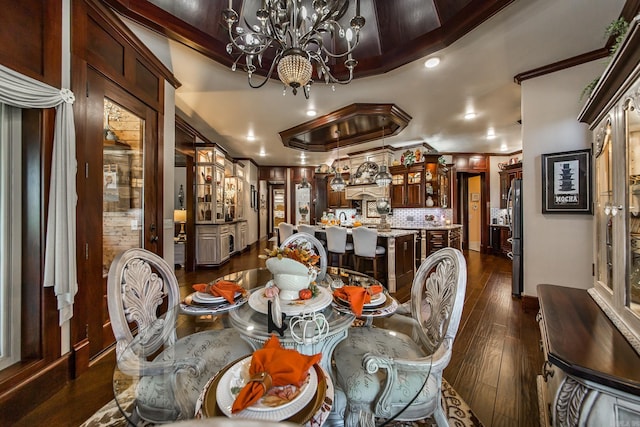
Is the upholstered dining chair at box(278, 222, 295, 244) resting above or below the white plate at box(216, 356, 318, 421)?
above

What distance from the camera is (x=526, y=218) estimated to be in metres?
2.92

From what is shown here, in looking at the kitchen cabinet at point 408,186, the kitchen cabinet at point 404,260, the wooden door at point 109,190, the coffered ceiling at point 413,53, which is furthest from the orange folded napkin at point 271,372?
the kitchen cabinet at point 408,186

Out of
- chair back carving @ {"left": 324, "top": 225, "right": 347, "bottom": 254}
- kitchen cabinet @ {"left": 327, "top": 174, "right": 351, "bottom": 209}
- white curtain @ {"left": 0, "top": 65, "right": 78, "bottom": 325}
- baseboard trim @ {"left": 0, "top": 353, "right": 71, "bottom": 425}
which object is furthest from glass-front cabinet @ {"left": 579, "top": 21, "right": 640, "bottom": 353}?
kitchen cabinet @ {"left": 327, "top": 174, "right": 351, "bottom": 209}

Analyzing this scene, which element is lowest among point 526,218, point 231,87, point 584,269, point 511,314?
point 511,314

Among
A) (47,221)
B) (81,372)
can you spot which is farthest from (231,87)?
(81,372)

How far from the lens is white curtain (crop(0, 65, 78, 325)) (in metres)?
1.58

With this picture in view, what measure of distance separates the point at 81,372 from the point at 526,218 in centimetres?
452

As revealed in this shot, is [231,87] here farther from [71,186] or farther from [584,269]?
[584,269]

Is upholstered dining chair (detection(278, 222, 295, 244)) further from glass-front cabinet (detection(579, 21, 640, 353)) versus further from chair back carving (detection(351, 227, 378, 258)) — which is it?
glass-front cabinet (detection(579, 21, 640, 353))

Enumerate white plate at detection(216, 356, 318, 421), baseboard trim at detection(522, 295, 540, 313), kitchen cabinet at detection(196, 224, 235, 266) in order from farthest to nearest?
kitchen cabinet at detection(196, 224, 235, 266), baseboard trim at detection(522, 295, 540, 313), white plate at detection(216, 356, 318, 421)

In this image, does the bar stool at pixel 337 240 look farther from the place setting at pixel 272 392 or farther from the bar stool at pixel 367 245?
the place setting at pixel 272 392

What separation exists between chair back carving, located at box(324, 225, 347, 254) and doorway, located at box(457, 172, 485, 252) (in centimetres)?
527

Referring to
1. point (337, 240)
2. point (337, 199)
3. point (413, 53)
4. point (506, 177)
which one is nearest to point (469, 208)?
point (506, 177)

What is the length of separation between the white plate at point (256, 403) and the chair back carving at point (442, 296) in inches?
28.4
